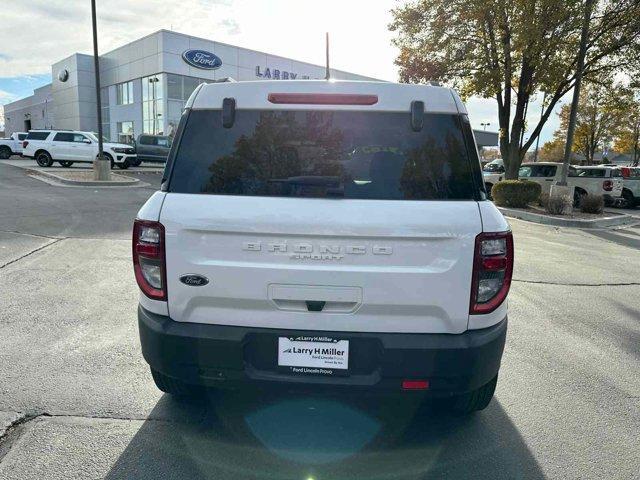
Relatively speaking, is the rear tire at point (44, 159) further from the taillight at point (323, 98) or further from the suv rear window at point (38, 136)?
the taillight at point (323, 98)

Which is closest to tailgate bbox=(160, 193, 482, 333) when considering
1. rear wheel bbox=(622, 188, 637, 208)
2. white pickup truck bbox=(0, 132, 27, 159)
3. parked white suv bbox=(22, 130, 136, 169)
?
rear wheel bbox=(622, 188, 637, 208)

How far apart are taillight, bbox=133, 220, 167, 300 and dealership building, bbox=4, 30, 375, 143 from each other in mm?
33634

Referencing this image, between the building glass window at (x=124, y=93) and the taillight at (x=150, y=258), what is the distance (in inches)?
1649

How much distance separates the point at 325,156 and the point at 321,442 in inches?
66.1

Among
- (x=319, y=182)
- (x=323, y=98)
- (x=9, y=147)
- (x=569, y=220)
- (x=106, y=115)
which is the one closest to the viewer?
(x=319, y=182)

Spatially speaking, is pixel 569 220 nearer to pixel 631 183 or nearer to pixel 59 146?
pixel 631 183

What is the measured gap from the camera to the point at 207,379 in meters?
2.62

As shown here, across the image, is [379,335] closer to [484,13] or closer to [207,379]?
[207,379]

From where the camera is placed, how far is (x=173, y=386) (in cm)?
303

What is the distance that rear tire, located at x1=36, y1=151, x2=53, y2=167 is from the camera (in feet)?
83.2

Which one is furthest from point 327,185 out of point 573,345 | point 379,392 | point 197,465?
point 573,345

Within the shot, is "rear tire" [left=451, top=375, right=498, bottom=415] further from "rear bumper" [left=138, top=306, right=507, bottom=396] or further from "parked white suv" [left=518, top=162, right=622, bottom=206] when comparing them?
"parked white suv" [left=518, top=162, right=622, bottom=206]

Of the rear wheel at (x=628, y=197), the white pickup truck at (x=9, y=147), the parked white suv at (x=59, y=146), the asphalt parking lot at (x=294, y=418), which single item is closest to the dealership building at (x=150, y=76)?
the white pickup truck at (x=9, y=147)

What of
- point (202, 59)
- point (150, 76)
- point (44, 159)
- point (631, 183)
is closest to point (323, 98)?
point (631, 183)
